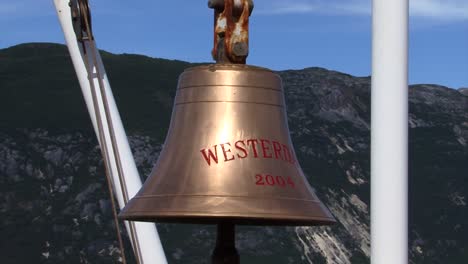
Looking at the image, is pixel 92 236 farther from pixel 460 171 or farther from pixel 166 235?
pixel 460 171

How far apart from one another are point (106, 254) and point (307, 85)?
126 feet

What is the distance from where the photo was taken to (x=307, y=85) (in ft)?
345

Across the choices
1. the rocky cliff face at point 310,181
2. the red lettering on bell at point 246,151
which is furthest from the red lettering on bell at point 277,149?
the rocky cliff face at point 310,181

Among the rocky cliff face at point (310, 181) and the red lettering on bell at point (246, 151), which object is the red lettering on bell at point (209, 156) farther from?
the rocky cliff face at point (310, 181)

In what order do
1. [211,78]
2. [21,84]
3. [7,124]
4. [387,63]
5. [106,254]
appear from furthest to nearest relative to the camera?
[21,84], [7,124], [106,254], [387,63], [211,78]

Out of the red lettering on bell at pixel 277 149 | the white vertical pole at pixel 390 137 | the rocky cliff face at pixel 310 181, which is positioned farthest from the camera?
the rocky cliff face at pixel 310 181

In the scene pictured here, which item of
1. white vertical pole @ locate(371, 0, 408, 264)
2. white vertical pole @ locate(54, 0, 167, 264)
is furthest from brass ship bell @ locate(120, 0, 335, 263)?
white vertical pole @ locate(54, 0, 167, 264)

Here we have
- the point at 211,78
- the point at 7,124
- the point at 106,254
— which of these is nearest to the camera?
the point at 211,78

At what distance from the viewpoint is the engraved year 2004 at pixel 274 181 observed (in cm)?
493

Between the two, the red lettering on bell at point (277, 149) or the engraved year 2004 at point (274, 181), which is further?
the red lettering on bell at point (277, 149)

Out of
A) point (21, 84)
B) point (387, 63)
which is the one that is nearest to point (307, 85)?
point (21, 84)

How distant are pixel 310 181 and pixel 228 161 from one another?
262 feet

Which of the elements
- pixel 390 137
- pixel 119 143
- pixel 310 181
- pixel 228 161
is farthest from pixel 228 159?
pixel 310 181

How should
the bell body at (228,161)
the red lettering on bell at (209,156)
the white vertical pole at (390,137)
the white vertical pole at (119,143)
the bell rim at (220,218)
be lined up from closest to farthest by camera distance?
the bell rim at (220,218), the bell body at (228,161), the red lettering on bell at (209,156), the white vertical pole at (390,137), the white vertical pole at (119,143)
